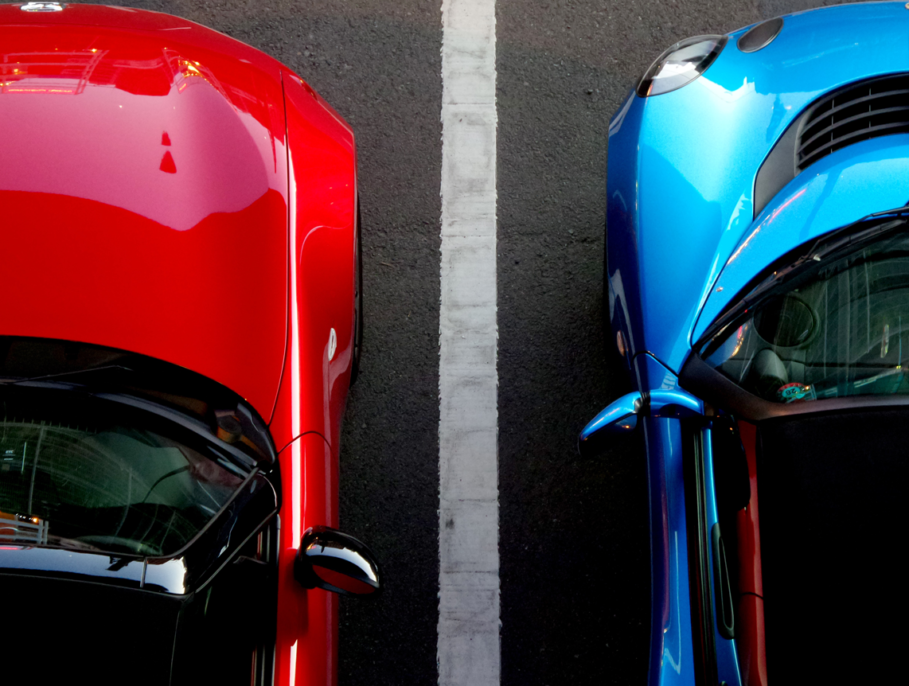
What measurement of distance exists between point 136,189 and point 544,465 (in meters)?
1.77

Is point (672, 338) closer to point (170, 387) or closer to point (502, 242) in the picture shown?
point (502, 242)

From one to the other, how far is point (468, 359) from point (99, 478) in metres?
1.58

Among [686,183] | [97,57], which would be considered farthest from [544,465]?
[97,57]

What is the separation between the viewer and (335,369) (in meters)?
2.27

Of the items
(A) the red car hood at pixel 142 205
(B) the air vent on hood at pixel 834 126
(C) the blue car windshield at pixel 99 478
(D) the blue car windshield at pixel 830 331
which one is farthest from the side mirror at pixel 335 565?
(B) the air vent on hood at pixel 834 126

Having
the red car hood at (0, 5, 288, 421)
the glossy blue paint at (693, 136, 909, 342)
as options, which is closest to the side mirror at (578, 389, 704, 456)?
the glossy blue paint at (693, 136, 909, 342)

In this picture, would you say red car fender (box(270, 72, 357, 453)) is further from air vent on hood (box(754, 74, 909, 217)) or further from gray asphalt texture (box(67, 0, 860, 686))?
air vent on hood (box(754, 74, 909, 217))

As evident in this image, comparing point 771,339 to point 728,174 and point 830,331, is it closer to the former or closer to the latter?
point 830,331

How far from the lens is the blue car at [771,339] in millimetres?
1727

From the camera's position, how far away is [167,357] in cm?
189

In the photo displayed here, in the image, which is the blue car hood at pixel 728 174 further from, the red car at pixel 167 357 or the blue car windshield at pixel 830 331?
the red car at pixel 167 357

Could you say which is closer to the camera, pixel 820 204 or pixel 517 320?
pixel 820 204

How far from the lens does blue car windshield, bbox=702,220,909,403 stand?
1.86 metres

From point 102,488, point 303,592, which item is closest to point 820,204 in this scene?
point 303,592
